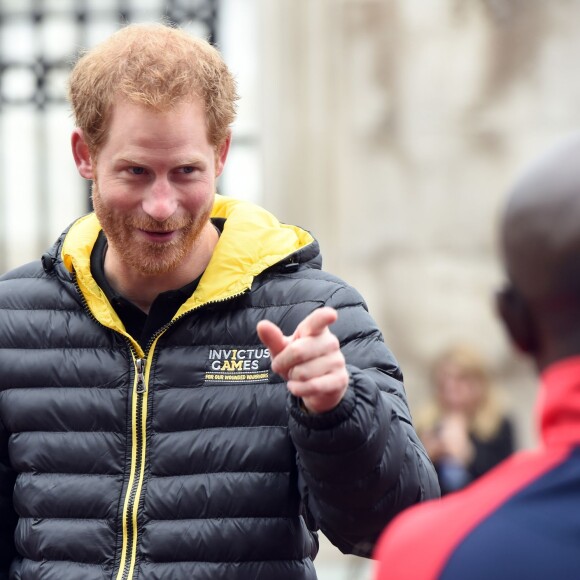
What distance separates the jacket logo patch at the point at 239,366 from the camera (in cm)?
308

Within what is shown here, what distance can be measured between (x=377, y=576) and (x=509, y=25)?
7248mm

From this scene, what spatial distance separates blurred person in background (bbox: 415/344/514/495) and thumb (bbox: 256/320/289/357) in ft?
16.8

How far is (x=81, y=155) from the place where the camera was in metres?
3.40

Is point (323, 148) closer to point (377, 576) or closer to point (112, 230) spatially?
point (112, 230)

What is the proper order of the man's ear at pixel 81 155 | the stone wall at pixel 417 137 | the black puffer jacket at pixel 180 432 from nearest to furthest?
the black puffer jacket at pixel 180 432 < the man's ear at pixel 81 155 < the stone wall at pixel 417 137

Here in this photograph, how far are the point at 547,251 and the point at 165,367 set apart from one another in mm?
1565

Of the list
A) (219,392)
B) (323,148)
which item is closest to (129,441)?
(219,392)

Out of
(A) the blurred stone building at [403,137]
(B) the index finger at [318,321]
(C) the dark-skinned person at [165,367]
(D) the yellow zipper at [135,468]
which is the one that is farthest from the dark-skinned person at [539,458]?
(A) the blurred stone building at [403,137]

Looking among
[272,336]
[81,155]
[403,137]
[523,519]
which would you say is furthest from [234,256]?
[403,137]

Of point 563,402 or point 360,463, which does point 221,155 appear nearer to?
point 360,463

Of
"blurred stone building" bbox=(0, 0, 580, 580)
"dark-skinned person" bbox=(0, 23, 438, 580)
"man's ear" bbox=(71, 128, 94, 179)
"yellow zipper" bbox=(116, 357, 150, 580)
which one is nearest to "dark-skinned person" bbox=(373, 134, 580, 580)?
"dark-skinned person" bbox=(0, 23, 438, 580)

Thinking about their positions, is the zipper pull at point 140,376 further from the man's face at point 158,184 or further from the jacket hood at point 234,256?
the man's face at point 158,184

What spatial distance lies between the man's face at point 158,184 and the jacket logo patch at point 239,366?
0.74ft

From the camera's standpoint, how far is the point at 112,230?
3213 mm
